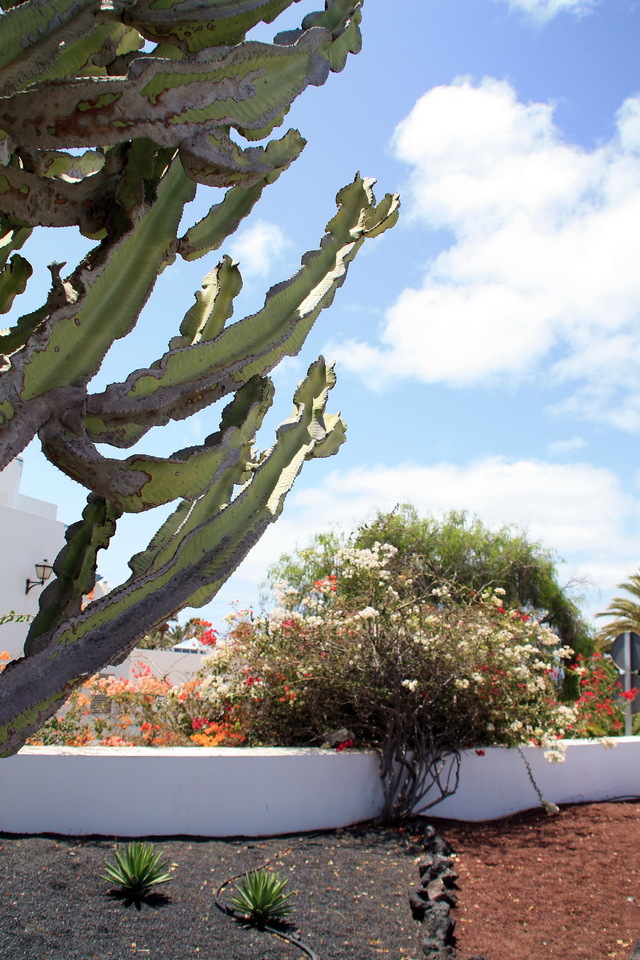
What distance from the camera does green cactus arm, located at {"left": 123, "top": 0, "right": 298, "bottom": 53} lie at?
2029mm

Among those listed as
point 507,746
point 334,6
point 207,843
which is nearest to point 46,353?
point 334,6

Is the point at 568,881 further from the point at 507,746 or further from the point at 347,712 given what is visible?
the point at 347,712

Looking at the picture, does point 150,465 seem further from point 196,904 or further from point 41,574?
point 41,574

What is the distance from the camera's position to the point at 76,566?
7.09 feet

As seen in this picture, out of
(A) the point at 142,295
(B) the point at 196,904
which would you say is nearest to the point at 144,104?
(A) the point at 142,295

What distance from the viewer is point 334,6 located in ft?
8.04

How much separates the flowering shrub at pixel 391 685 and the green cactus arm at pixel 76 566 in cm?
495

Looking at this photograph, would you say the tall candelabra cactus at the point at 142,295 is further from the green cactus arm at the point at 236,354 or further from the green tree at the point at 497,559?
the green tree at the point at 497,559

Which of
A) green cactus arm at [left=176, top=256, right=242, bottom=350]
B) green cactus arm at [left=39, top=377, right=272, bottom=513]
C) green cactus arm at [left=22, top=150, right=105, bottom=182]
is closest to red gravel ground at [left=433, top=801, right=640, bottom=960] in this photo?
green cactus arm at [left=39, top=377, right=272, bottom=513]

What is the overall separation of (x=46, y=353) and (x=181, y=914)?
3.41 m

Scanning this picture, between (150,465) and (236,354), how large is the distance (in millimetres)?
454

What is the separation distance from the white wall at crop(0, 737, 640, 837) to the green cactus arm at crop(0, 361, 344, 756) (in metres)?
3.87

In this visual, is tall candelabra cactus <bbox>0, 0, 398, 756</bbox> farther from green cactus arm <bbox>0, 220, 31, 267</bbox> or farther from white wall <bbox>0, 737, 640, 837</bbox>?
white wall <bbox>0, 737, 640, 837</bbox>

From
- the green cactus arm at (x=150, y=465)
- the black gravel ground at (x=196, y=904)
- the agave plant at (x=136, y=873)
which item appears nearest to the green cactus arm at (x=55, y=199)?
the green cactus arm at (x=150, y=465)
